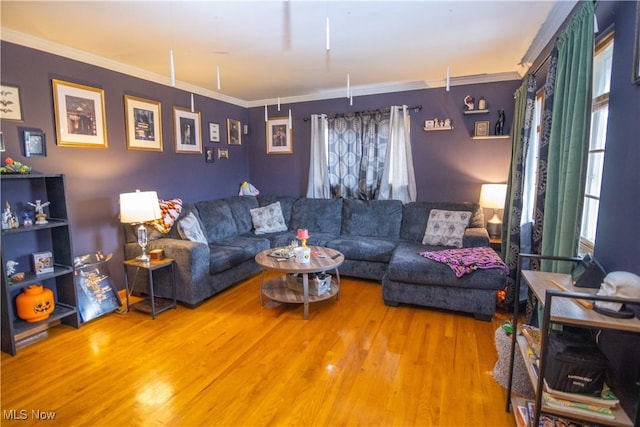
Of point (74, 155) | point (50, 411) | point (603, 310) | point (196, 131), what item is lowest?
point (50, 411)

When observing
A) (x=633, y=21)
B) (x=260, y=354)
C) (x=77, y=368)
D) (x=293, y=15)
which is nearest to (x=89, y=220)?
(x=77, y=368)

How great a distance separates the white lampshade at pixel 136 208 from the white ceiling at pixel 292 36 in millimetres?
1283

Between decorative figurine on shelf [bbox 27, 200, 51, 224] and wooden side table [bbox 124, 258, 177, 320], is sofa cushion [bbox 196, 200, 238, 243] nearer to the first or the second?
wooden side table [bbox 124, 258, 177, 320]

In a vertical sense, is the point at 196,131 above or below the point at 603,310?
above

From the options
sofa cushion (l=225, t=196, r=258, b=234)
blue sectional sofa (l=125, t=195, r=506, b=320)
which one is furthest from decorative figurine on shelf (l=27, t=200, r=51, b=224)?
sofa cushion (l=225, t=196, r=258, b=234)

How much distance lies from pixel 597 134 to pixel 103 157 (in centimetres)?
395

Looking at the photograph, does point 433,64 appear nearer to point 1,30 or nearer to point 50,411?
point 1,30

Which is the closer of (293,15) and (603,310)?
(603,310)

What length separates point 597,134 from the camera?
1.98 m

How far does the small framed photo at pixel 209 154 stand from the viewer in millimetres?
4450

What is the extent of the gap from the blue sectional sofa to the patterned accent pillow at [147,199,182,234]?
6cm

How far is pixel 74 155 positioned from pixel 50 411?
210 cm

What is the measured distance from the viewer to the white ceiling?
218cm

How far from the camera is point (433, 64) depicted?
341 centimetres
